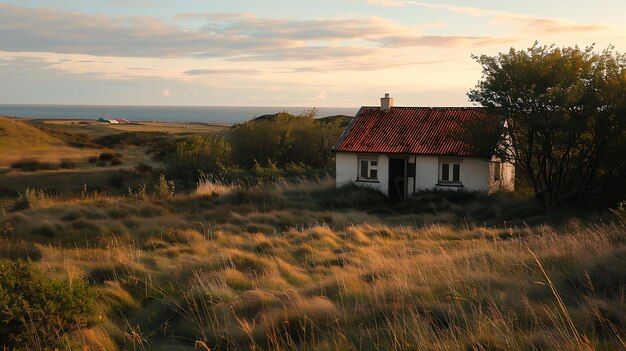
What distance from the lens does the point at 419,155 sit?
24.0 meters

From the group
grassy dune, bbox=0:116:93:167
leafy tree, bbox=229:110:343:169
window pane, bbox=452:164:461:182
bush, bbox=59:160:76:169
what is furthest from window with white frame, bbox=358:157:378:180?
grassy dune, bbox=0:116:93:167

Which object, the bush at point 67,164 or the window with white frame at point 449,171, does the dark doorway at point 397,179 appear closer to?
the window with white frame at point 449,171

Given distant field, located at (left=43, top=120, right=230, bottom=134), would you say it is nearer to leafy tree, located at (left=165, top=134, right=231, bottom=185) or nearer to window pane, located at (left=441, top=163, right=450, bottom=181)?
leafy tree, located at (left=165, top=134, right=231, bottom=185)

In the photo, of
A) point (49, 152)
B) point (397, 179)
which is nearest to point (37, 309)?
point (397, 179)

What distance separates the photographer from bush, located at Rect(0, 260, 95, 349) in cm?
511

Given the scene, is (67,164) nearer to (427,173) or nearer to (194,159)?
(194,159)

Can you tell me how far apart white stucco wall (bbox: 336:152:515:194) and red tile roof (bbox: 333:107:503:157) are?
43 centimetres

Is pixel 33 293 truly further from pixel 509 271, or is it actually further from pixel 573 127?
pixel 573 127

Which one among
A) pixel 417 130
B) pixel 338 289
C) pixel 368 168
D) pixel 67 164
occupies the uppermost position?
pixel 417 130

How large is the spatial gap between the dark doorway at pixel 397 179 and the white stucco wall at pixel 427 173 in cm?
30

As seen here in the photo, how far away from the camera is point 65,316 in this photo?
17.5 ft

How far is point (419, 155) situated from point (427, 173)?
0.85 metres

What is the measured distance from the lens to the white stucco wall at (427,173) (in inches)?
909

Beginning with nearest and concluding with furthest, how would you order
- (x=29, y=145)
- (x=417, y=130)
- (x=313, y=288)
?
(x=313, y=288)
(x=417, y=130)
(x=29, y=145)
